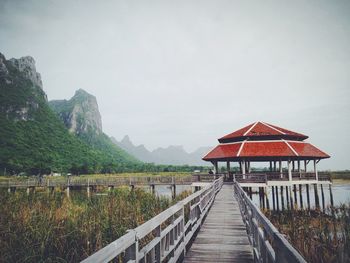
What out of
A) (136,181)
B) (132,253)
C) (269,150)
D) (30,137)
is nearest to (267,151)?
(269,150)

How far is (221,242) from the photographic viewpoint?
21.5ft

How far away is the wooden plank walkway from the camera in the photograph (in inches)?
213

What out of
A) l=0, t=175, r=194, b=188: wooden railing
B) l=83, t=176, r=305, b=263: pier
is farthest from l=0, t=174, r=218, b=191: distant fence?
l=83, t=176, r=305, b=263: pier

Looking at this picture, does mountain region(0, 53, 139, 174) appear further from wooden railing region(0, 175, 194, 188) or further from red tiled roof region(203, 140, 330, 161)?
red tiled roof region(203, 140, 330, 161)

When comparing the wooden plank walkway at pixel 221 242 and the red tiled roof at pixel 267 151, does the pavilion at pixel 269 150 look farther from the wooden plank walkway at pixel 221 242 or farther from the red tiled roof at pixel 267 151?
the wooden plank walkway at pixel 221 242

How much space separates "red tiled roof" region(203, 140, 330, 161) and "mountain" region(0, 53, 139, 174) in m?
68.2

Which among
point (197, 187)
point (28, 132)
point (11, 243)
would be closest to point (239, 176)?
point (197, 187)

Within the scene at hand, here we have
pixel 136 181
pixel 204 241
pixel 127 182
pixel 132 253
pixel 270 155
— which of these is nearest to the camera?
pixel 132 253

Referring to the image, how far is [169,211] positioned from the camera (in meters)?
4.29

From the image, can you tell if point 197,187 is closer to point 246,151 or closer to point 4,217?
point 246,151

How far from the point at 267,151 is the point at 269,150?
0.28m

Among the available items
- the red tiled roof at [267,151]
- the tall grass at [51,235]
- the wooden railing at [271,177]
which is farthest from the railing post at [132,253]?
the red tiled roof at [267,151]

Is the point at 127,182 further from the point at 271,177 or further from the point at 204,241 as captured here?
the point at 204,241

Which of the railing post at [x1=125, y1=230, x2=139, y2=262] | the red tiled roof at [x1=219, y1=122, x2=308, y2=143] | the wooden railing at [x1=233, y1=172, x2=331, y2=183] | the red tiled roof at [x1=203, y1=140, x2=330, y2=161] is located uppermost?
the red tiled roof at [x1=219, y1=122, x2=308, y2=143]
